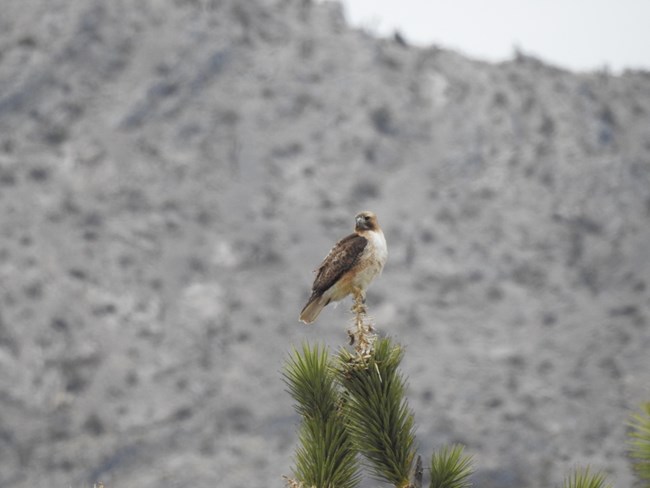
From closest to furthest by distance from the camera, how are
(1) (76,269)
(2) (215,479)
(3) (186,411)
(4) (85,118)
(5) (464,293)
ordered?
(2) (215,479) < (3) (186,411) < (1) (76,269) < (5) (464,293) < (4) (85,118)

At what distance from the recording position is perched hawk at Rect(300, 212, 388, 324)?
844cm

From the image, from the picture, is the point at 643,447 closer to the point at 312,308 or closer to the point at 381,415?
the point at 381,415

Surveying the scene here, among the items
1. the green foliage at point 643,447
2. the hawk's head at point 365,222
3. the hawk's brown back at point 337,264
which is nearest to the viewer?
the green foliage at point 643,447

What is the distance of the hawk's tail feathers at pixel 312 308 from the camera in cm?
871

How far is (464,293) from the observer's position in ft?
171

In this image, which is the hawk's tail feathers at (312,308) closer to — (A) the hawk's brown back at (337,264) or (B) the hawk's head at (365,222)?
(A) the hawk's brown back at (337,264)

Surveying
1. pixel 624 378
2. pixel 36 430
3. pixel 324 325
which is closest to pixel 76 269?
pixel 36 430

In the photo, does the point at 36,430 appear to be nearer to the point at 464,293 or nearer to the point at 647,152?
the point at 464,293

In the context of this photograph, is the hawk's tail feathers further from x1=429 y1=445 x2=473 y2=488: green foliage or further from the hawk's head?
x1=429 y1=445 x2=473 y2=488: green foliage

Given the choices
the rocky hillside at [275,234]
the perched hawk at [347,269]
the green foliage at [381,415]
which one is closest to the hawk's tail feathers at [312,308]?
the perched hawk at [347,269]

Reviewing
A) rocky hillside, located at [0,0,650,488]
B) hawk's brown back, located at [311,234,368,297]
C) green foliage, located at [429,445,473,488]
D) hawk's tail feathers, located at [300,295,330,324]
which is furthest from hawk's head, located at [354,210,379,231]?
rocky hillside, located at [0,0,650,488]

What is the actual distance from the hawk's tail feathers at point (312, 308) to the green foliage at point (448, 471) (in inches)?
116

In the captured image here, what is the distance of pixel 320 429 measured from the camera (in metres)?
5.86

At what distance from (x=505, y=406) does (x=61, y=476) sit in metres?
17.6
